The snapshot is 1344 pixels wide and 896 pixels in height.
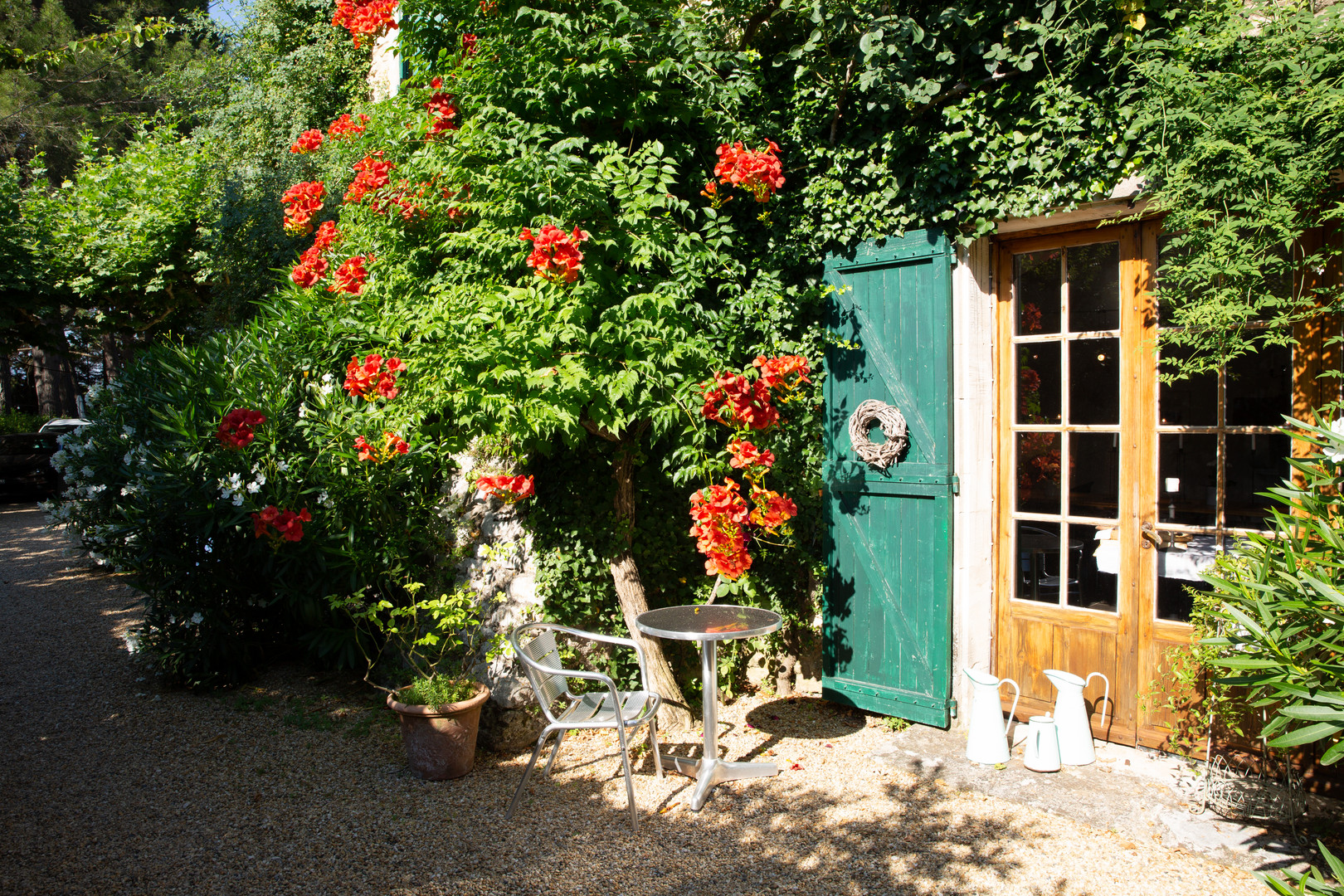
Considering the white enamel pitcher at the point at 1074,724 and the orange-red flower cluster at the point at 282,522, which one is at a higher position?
the orange-red flower cluster at the point at 282,522

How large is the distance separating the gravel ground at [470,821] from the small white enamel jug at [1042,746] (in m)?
0.35

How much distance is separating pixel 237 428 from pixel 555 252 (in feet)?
6.38

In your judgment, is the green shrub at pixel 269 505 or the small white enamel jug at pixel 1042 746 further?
the green shrub at pixel 269 505

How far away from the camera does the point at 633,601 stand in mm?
3918

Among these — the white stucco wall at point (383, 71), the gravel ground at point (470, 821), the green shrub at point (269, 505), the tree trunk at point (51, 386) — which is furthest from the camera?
the tree trunk at point (51, 386)

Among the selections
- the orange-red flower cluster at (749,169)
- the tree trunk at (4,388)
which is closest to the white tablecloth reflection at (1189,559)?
the orange-red flower cluster at (749,169)

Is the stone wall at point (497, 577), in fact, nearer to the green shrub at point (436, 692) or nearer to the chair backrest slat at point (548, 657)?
the green shrub at point (436, 692)

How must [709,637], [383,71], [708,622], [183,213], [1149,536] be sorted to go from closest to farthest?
[709,637]
[708,622]
[1149,536]
[383,71]
[183,213]

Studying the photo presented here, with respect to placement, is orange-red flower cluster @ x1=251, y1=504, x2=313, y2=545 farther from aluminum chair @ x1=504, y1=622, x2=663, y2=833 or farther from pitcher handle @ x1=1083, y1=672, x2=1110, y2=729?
pitcher handle @ x1=1083, y1=672, x2=1110, y2=729

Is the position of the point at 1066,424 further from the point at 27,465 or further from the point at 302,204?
the point at 27,465

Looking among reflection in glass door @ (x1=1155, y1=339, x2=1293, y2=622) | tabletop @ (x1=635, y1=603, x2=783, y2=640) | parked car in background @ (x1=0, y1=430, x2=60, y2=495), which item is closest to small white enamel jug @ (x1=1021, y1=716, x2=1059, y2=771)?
reflection in glass door @ (x1=1155, y1=339, x2=1293, y2=622)

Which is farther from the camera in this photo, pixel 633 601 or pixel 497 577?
pixel 497 577

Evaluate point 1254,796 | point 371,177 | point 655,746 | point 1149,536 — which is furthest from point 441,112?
point 1254,796

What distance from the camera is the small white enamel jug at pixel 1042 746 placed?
131 inches
